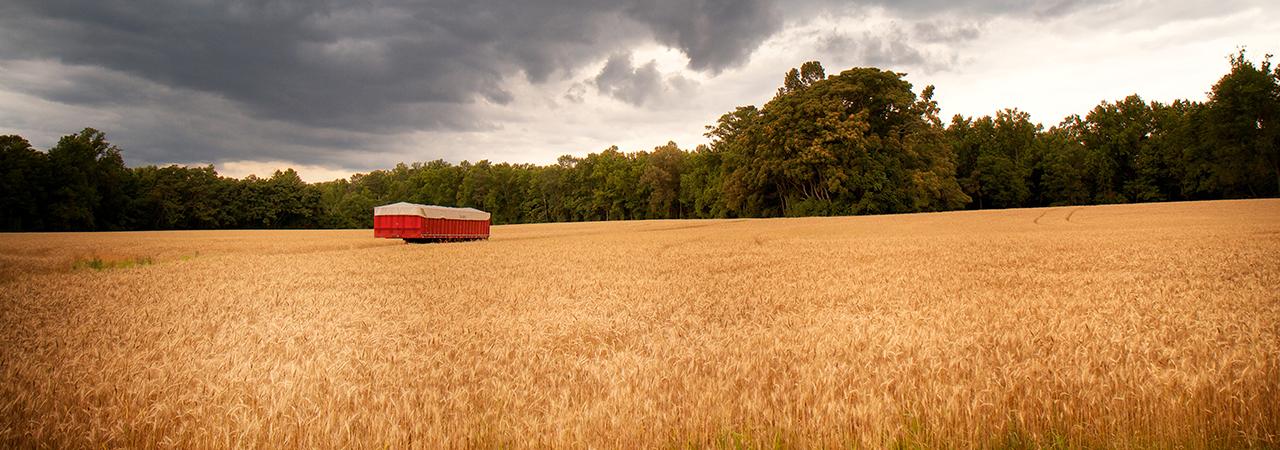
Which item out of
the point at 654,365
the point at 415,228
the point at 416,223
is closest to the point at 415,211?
the point at 416,223

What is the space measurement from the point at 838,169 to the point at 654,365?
61408 mm

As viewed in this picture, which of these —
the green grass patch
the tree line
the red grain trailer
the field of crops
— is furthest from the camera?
the tree line

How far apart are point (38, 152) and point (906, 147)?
3757 inches

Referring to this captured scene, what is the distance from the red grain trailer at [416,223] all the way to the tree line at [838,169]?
1596 inches

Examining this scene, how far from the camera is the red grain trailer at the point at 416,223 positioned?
3275cm

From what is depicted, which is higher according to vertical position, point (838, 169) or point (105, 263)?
point (838, 169)

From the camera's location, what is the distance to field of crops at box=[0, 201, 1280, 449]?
3605 millimetres

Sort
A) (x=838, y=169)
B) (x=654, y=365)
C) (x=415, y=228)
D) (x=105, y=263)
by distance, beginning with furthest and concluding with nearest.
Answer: (x=838, y=169)
(x=415, y=228)
(x=105, y=263)
(x=654, y=365)

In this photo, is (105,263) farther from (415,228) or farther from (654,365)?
(654,365)

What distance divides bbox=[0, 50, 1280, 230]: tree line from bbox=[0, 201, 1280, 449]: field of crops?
56503mm

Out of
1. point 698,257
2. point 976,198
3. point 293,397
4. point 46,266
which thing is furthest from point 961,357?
point 976,198

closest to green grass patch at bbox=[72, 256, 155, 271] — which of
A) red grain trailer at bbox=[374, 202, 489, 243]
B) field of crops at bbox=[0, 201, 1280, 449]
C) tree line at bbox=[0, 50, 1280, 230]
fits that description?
field of crops at bbox=[0, 201, 1280, 449]

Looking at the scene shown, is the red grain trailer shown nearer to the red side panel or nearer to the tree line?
the red side panel

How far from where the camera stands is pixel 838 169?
62375mm
